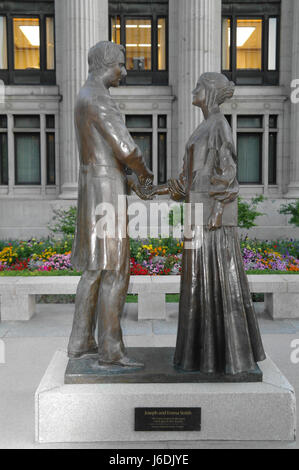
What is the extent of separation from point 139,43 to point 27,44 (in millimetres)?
4439

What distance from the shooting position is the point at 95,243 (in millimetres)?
4438

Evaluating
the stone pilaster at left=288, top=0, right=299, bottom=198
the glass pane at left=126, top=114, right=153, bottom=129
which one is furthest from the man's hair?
the glass pane at left=126, top=114, right=153, bottom=129

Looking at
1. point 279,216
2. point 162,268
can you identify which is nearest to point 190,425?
point 162,268

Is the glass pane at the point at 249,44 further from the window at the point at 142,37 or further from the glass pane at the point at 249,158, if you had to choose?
the window at the point at 142,37

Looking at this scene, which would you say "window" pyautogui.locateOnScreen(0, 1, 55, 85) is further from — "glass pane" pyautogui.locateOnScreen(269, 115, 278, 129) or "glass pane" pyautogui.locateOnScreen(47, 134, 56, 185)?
"glass pane" pyautogui.locateOnScreen(269, 115, 278, 129)

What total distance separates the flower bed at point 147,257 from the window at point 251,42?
9.07 metres

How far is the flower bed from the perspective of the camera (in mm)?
10922

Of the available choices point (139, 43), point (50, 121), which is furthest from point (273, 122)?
point (50, 121)

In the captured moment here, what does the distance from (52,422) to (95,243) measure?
1572mm

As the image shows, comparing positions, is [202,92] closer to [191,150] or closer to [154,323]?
[191,150]

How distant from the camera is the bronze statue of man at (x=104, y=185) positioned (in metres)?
4.34

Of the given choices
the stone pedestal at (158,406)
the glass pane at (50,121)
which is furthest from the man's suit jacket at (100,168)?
the glass pane at (50,121)

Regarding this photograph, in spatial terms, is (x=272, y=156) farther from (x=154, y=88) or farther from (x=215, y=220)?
(x=215, y=220)

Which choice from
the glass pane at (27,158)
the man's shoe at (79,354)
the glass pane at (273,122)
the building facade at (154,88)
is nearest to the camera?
the man's shoe at (79,354)
